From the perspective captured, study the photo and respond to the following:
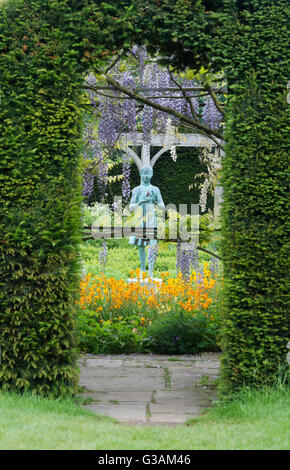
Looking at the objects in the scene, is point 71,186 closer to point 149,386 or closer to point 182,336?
point 149,386

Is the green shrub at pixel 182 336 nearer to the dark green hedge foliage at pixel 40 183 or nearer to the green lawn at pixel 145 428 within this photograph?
the green lawn at pixel 145 428

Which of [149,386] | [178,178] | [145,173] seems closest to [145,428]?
[149,386]

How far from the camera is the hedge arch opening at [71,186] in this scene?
4324 mm

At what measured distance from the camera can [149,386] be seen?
5.17m

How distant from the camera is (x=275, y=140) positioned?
14.2ft

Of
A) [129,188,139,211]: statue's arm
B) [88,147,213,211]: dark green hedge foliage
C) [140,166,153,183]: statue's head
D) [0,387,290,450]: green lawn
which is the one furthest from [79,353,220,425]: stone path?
[88,147,213,211]: dark green hedge foliage

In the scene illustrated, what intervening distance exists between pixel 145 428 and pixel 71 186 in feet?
6.40

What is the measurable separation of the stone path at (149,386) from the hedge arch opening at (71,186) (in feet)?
1.46

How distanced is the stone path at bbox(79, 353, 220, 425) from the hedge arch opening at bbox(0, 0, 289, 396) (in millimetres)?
444

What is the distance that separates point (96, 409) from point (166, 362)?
1.79 m

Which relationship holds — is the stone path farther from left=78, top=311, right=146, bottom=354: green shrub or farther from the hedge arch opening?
the hedge arch opening

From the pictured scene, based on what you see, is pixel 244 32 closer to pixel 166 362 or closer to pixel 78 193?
pixel 78 193
